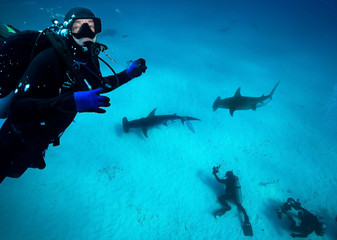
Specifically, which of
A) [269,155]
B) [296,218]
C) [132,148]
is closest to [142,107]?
[132,148]

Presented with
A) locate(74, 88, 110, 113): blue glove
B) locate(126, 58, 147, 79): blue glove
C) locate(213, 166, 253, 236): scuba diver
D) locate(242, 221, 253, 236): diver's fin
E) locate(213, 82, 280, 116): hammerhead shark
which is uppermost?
locate(74, 88, 110, 113): blue glove

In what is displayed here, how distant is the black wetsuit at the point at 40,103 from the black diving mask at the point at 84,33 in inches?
5.4

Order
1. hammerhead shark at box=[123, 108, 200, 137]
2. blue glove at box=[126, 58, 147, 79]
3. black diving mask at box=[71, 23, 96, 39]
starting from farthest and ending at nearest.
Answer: hammerhead shark at box=[123, 108, 200, 137] < blue glove at box=[126, 58, 147, 79] < black diving mask at box=[71, 23, 96, 39]

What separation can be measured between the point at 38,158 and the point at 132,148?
26.7 ft

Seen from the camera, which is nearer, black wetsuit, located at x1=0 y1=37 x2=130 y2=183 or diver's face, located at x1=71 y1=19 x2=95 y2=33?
black wetsuit, located at x1=0 y1=37 x2=130 y2=183

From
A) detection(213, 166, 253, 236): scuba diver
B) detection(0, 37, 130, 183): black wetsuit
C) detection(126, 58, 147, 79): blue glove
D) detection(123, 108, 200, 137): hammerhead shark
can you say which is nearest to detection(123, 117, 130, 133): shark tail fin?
detection(123, 108, 200, 137): hammerhead shark

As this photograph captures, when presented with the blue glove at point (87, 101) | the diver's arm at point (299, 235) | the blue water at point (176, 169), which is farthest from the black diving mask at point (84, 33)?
the diver's arm at point (299, 235)

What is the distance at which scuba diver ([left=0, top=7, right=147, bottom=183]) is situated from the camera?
6.84 feet

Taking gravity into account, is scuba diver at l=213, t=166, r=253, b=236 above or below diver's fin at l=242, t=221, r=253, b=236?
above

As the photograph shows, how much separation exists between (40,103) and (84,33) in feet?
5.19

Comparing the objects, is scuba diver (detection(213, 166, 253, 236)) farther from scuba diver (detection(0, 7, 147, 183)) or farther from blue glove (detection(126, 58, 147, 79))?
scuba diver (detection(0, 7, 147, 183))

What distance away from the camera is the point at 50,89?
92.2 inches

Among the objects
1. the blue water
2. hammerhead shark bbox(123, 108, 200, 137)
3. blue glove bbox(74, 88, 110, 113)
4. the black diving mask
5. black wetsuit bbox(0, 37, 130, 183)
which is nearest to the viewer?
black wetsuit bbox(0, 37, 130, 183)

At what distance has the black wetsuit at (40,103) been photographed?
2.05 metres
